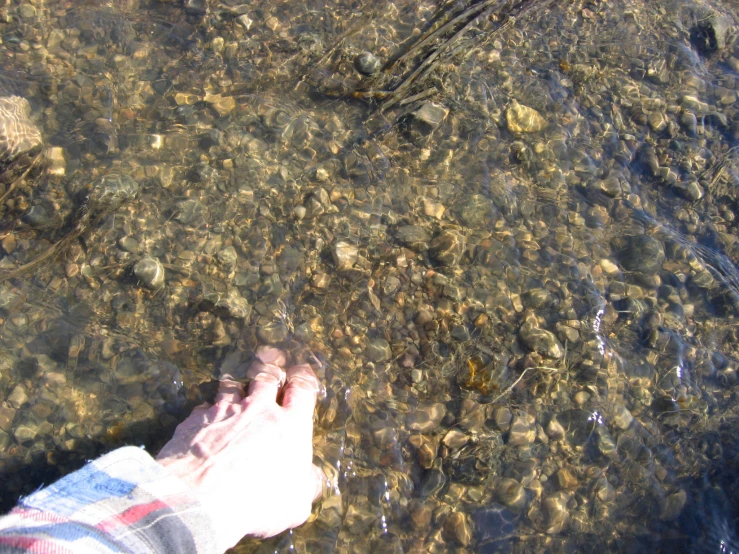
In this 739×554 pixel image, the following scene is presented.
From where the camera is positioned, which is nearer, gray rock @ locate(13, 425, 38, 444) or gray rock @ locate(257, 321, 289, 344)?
gray rock @ locate(13, 425, 38, 444)

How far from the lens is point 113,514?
2.10m

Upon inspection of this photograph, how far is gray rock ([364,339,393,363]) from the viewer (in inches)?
131

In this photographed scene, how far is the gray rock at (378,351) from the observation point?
333 centimetres

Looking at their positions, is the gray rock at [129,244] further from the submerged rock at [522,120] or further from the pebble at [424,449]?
the submerged rock at [522,120]

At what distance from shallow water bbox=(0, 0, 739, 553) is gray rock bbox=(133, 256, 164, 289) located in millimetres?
20

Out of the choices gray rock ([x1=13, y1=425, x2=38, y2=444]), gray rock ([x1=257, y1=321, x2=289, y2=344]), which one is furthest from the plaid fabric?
gray rock ([x1=257, y1=321, x2=289, y2=344])

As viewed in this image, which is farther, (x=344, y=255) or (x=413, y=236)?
(x=413, y=236)

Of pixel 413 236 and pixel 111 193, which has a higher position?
pixel 111 193

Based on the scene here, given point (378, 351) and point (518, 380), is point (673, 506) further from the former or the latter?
point (378, 351)

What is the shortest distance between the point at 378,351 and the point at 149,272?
4.46 ft

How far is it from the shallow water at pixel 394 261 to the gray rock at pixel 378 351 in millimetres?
18

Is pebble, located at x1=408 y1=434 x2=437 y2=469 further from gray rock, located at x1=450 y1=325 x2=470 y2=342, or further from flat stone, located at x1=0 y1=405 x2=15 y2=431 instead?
flat stone, located at x1=0 y1=405 x2=15 y2=431

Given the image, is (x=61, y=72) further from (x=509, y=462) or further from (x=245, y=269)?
(x=509, y=462)

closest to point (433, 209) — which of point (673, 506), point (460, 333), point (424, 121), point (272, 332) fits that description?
point (424, 121)
